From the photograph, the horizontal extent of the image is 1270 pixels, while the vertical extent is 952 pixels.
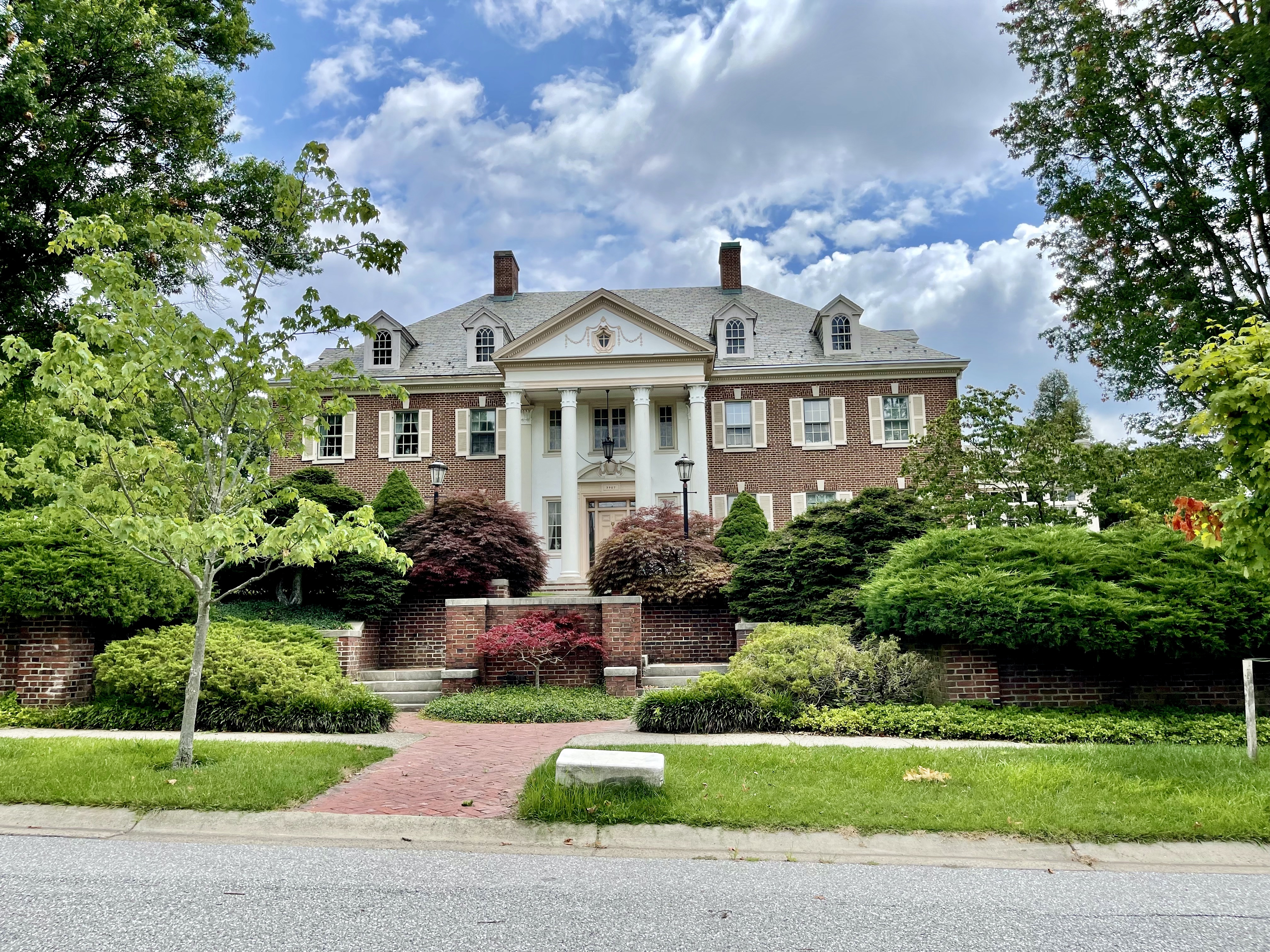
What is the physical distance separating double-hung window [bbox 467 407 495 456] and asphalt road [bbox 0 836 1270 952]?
22903 mm

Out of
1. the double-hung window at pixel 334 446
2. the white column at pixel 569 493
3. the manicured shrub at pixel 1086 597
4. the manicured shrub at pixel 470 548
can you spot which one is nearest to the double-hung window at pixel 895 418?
the white column at pixel 569 493

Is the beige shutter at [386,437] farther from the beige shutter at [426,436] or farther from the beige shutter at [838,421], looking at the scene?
the beige shutter at [838,421]

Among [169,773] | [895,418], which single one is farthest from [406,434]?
[169,773]

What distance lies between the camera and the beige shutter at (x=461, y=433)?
28.1 meters

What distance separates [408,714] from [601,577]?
4745 millimetres

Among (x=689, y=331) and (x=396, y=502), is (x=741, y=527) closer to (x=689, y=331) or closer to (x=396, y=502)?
(x=396, y=502)

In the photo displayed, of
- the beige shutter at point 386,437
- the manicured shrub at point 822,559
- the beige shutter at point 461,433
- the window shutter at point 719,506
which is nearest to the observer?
the manicured shrub at point 822,559

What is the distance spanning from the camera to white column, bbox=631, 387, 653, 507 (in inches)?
1017

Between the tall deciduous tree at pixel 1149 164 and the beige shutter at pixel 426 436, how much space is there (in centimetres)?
1889

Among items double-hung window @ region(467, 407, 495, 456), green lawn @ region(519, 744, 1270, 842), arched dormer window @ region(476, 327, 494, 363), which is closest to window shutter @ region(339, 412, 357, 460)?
double-hung window @ region(467, 407, 495, 456)

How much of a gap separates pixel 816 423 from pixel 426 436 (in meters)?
12.7

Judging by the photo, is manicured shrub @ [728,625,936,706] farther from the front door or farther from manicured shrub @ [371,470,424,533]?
the front door

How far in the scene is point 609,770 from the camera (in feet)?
20.6

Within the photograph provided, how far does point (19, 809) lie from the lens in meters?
6.34
